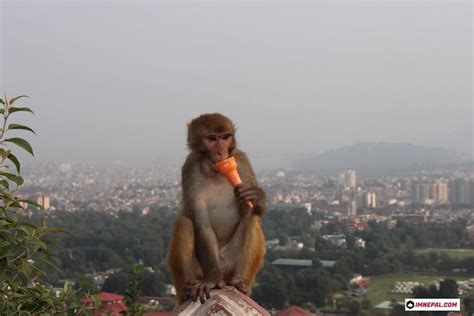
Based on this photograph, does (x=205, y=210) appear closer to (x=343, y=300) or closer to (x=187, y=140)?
(x=187, y=140)

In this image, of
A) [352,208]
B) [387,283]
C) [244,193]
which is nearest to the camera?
[244,193]

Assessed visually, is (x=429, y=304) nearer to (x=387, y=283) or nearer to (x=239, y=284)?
(x=387, y=283)

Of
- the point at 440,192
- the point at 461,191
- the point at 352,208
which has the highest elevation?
the point at 461,191

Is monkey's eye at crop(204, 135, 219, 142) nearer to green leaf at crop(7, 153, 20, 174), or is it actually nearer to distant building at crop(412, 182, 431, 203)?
green leaf at crop(7, 153, 20, 174)

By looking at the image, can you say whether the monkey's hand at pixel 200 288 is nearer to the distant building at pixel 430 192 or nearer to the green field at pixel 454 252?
the green field at pixel 454 252

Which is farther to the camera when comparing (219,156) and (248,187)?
(219,156)

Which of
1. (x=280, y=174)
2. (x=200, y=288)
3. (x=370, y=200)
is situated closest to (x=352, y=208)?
(x=370, y=200)

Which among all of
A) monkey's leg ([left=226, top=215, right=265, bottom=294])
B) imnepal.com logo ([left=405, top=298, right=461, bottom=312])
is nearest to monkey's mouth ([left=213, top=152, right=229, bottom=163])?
monkey's leg ([left=226, top=215, right=265, bottom=294])
